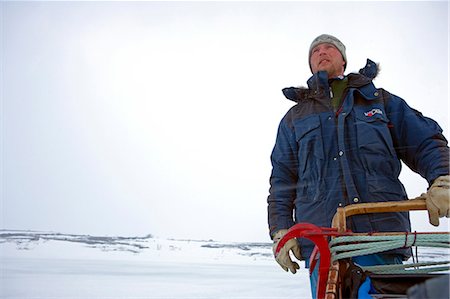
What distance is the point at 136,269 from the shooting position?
2.22 m

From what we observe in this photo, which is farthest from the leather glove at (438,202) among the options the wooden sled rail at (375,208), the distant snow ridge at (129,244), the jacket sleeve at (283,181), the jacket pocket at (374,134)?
the distant snow ridge at (129,244)

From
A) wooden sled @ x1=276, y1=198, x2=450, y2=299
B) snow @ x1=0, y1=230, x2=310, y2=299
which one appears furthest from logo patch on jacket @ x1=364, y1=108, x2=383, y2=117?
snow @ x1=0, y1=230, x2=310, y2=299

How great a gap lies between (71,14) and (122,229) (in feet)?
3.71

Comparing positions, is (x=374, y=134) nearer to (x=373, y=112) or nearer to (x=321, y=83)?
(x=373, y=112)

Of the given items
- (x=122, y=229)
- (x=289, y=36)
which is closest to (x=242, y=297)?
(x=122, y=229)

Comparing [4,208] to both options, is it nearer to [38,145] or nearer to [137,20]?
[38,145]

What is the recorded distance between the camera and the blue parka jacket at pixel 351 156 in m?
0.99

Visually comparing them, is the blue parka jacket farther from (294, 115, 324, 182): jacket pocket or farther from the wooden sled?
the wooden sled

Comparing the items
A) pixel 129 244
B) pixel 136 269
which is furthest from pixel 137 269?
pixel 129 244

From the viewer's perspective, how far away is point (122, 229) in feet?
7.66

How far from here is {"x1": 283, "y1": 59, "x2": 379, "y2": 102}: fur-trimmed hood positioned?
1141 mm

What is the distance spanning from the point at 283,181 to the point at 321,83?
0.26 metres

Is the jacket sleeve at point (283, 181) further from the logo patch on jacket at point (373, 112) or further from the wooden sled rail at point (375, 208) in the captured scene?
the wooden sled rail at point (375, 208)

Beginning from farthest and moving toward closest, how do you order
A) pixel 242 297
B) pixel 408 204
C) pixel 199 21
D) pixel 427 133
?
pixel 199 21 < pixel 242 297 < pixel 427 133 < pixel 408 204
